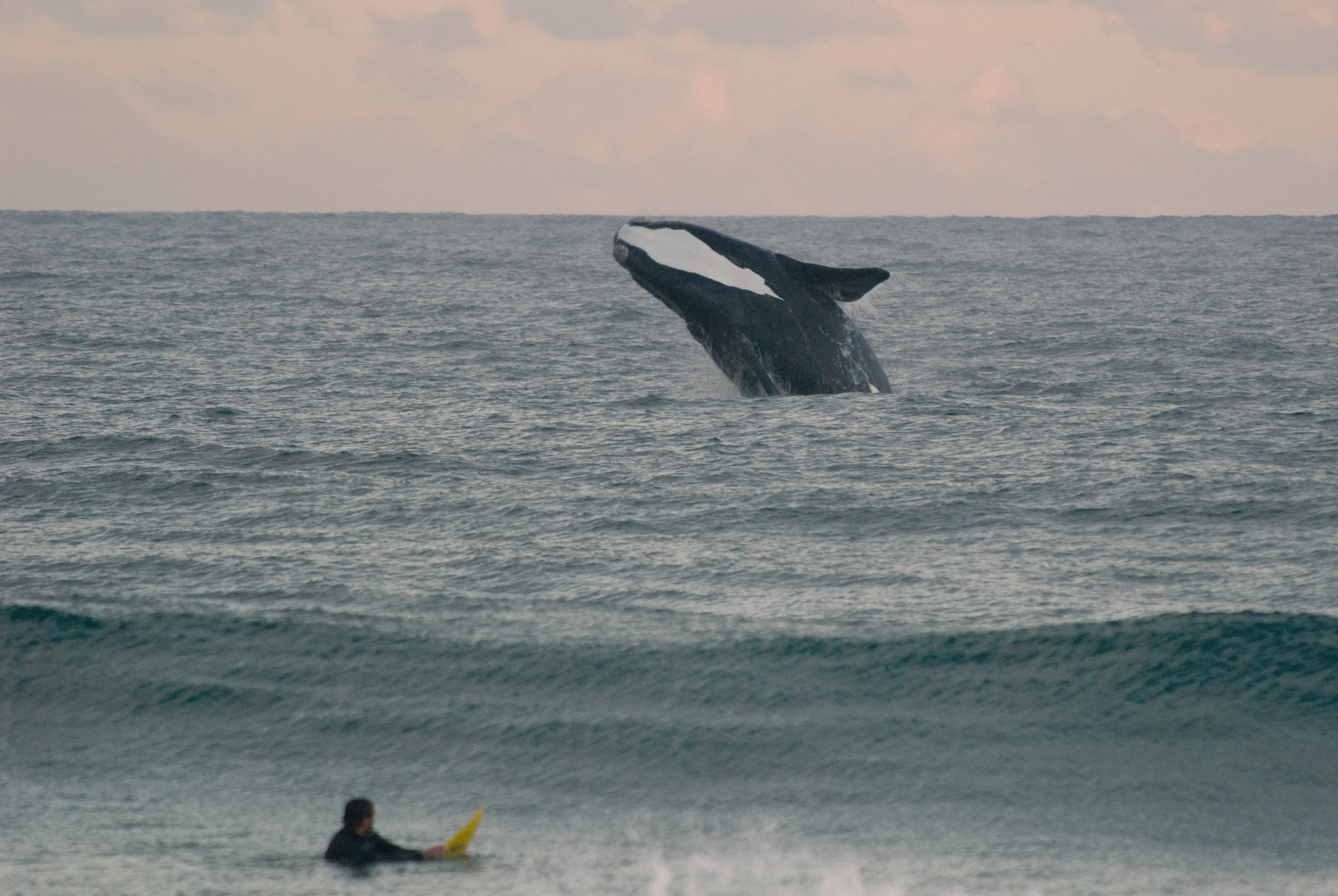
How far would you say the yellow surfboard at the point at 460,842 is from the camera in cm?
910

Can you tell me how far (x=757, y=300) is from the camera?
18.4m

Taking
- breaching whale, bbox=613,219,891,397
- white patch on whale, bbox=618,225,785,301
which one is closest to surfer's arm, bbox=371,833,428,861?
breaching whale, bbox=613,219,891,397

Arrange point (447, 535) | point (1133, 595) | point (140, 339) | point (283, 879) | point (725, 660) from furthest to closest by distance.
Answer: point (140, 339) → point (447, 535) → point (1133, 595) → point (725, 660) → point (283, 879)

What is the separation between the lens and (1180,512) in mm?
16266

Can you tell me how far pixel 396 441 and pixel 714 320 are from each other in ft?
18.5

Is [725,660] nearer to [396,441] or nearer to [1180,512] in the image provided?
[1180,512]

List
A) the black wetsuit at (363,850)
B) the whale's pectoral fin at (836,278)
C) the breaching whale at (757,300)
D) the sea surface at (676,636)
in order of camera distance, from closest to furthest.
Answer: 1. the black wetsuit at (363,850)
2. the sea surface at (676,636)
3. the whale's pectoral fin at (836,278)
4. the breaching whale at (757,300)

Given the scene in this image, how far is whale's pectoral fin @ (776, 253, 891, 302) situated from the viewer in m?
17.4

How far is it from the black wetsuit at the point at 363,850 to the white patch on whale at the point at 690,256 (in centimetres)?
981

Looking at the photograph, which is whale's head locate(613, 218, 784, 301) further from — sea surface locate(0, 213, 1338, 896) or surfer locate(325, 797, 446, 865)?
surfer locate(325, 797, 446, 865)

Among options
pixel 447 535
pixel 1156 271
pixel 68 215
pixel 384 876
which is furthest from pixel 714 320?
pixel 68 215

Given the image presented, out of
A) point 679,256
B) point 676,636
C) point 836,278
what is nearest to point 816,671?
point 676,636

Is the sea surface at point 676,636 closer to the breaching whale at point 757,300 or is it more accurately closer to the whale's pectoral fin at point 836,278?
the breaching whale at point 757,300

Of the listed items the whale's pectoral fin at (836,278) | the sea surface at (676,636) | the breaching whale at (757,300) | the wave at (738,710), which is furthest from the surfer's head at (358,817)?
the whale's pectoral fin at (836,278)
